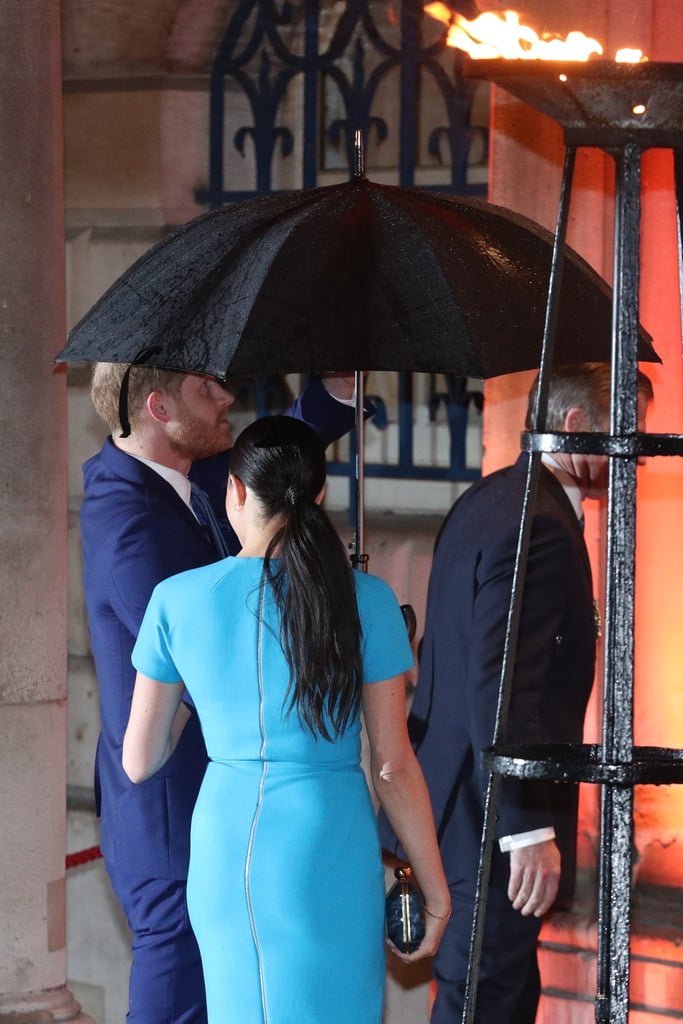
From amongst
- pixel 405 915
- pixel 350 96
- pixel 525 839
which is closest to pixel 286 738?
pixel 405 915

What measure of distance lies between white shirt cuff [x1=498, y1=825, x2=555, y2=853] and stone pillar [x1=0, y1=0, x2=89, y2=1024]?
1.43m

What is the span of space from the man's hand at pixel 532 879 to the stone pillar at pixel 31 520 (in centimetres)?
145

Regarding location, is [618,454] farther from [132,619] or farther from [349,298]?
[132,619]

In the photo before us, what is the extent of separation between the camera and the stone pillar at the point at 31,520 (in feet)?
13.5

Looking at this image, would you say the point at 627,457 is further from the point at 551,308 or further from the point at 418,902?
the point at 418,902


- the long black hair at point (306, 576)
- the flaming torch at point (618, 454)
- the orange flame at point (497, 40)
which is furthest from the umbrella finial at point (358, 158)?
the flaming torch at point (618, 454)

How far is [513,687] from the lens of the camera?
333cm

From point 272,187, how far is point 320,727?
326cm

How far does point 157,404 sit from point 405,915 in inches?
49.7

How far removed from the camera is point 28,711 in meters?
4.20

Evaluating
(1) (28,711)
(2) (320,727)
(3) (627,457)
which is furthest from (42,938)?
(3) (627,457)

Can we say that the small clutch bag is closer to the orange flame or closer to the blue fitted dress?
the blue fitted dress

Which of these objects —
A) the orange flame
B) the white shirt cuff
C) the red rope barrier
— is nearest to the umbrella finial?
the orange flame

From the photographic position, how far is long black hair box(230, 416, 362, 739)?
262 cm
